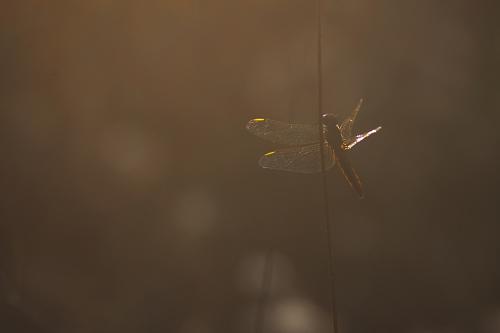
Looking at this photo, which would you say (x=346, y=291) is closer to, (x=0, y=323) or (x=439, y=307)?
(x=439, y=307)

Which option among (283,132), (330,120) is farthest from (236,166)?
(330,120)

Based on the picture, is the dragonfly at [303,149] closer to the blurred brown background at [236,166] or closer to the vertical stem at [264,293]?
the vertical stem at [264,293]

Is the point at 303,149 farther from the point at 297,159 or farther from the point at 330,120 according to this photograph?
the point at 330,120

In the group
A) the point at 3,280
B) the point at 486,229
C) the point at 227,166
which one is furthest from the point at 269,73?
the point at 3,280

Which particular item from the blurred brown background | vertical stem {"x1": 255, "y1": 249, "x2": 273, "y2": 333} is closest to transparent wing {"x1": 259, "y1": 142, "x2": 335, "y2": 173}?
vertical stem {"x1": 255, "y1": 249, "x2": 273, "y2": 333}

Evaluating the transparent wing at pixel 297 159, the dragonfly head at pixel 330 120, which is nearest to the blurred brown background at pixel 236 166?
the transparent wing at pixel 297 159

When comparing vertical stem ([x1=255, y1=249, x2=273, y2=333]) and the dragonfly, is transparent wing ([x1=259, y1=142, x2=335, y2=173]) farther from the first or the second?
vertical stem ([x1=255, y1=249, x2=273, y2=333])
